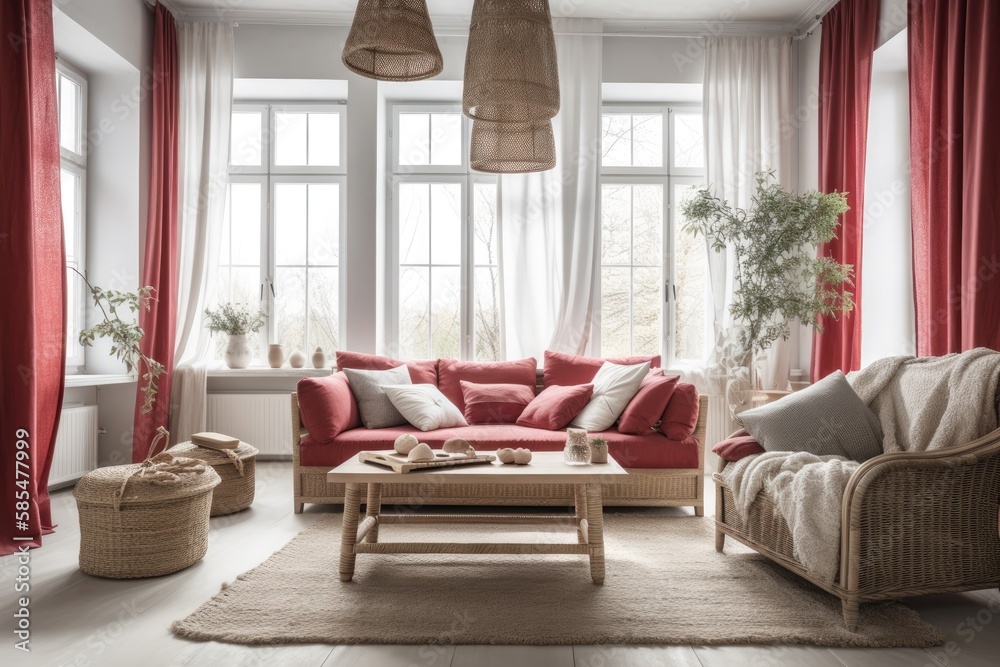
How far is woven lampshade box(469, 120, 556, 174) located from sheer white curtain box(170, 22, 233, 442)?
8.90 feet

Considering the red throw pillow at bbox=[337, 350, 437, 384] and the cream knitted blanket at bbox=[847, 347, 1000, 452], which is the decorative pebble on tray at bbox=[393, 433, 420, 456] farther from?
the cream knitted blanket at bbox=[847, 347, 1000, 452]

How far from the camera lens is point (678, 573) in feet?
8.46

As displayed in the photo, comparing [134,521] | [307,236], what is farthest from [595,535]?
[307,236]

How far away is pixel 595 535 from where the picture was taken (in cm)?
246

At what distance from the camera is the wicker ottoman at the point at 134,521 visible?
2.48 metres

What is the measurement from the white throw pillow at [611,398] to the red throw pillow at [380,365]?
1.01m

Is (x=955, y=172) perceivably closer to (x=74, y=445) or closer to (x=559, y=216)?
(x=559, y=216)

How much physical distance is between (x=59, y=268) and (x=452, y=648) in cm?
285

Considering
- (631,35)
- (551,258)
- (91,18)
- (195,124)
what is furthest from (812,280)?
(91,18)

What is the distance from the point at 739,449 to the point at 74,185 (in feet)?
14.3

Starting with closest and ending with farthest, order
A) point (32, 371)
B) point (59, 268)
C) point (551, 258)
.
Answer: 1. point (32, 371)
2. point (59, 268)
3. point (551, 258)

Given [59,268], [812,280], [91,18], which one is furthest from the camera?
[812,280]

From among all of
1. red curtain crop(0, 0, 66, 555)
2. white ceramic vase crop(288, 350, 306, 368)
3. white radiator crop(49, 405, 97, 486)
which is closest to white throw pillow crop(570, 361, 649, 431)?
white ceramic vase crop(288, 350, 306, 368)

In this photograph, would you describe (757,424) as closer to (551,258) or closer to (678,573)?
(678,573)
